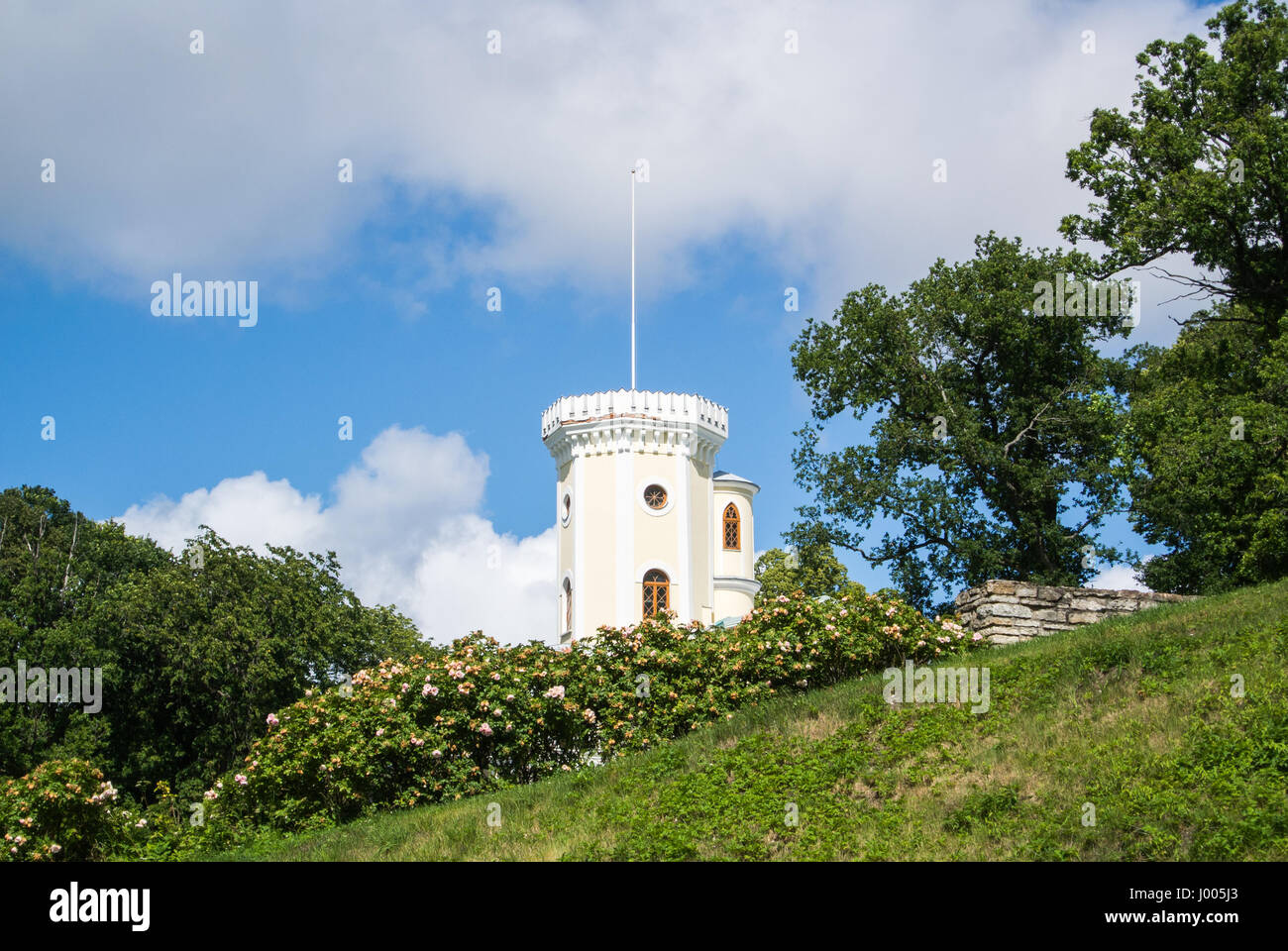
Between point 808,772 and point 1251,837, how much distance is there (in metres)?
4.59

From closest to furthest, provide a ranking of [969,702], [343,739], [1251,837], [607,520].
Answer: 1. [1251,837]
2. [969,702]
3. [343,739]
4. [607,520]

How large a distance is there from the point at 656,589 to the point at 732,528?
504 cm

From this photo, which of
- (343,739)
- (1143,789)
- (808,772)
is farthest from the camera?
(343,739)

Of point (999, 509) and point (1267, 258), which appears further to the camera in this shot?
point (999, 509)

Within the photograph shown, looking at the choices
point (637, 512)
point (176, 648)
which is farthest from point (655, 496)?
point (176, 648)

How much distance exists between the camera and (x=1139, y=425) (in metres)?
26.4

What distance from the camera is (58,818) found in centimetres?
1777

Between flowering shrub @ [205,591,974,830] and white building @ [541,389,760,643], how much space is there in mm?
22988

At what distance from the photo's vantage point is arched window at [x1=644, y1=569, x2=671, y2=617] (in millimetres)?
42719

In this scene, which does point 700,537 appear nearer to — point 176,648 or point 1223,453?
point 176,648

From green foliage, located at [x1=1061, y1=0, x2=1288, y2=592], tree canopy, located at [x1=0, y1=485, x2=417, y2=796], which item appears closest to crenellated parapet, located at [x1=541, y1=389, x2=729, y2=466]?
tree canopy, located at [x1=0, y1=485, x2=417, y2=796]
